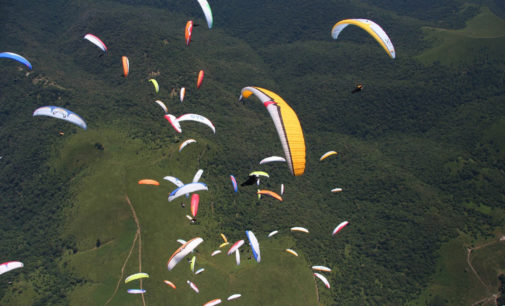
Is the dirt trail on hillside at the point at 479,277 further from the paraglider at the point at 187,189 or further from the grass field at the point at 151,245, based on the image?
the paraglider at the point at 187,189

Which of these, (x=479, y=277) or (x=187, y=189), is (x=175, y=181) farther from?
(x=479, y=277)

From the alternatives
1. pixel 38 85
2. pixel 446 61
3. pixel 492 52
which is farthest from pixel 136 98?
pixel 492 52

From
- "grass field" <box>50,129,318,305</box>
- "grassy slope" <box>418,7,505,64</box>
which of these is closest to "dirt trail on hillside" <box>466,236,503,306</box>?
"grass field" <box>50,129,318,305</box>

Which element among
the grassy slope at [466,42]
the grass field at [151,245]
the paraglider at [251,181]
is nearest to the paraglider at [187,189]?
the paraglider at [251,181]

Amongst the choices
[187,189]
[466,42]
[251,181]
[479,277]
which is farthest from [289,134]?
[466,42]

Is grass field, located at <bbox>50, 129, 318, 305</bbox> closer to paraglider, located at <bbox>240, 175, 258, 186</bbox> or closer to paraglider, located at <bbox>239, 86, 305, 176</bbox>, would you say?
paraglider, located at <bbox>240, 175, 258, 186</bbox>
